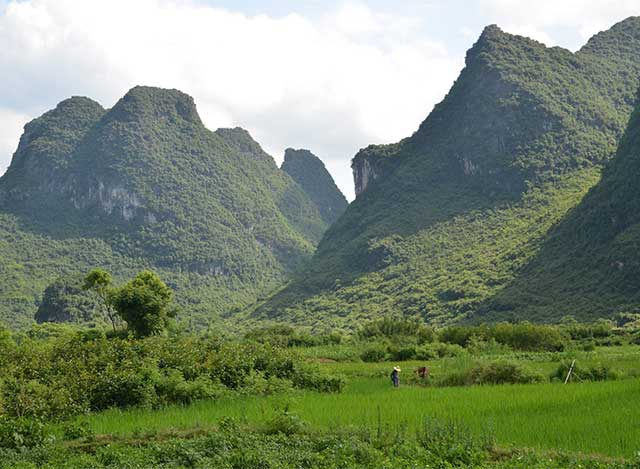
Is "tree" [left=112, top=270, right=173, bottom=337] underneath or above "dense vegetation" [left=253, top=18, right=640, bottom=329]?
underneath

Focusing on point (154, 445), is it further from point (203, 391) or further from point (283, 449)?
point (203, 391)

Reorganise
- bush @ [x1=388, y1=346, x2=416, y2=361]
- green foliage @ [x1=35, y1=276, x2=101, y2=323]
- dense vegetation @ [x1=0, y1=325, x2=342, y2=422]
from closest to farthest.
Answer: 1. dense vegetation @ [x1=0, y1=325, x2=342, y2=422]
2. bush @ [x1=388, y1=346, x2=416, y2=361]
3. green foliage @ [x1=35, y1=276, x2=101, y2=323]

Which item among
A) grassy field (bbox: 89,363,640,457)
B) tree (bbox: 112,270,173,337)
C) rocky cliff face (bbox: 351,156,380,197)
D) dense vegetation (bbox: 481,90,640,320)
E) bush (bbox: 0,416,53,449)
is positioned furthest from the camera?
rocky cliff face (bbox: 351,156,380,197)

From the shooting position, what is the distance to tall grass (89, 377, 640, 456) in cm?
1233

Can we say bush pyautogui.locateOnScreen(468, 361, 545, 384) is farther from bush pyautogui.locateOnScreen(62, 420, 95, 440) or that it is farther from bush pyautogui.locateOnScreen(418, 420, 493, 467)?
bush pyautogui.locateOnScreen(62, 420, 95, 440)

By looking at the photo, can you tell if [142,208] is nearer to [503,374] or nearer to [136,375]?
[503,374]

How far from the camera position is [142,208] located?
160m

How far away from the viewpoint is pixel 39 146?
6649 inches

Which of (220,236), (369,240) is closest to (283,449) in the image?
(369,240)

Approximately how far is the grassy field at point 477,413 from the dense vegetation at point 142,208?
349 feet

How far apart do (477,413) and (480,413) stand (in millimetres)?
62

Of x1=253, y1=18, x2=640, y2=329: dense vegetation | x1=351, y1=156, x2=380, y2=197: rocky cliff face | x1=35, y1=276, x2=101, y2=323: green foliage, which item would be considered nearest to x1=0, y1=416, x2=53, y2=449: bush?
x1=253, y1=18, x2=640, y2=329: dense vegetation

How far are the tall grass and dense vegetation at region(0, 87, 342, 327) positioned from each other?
106m

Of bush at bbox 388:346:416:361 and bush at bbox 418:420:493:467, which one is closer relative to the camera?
bush at bbox 418:420:493:467
